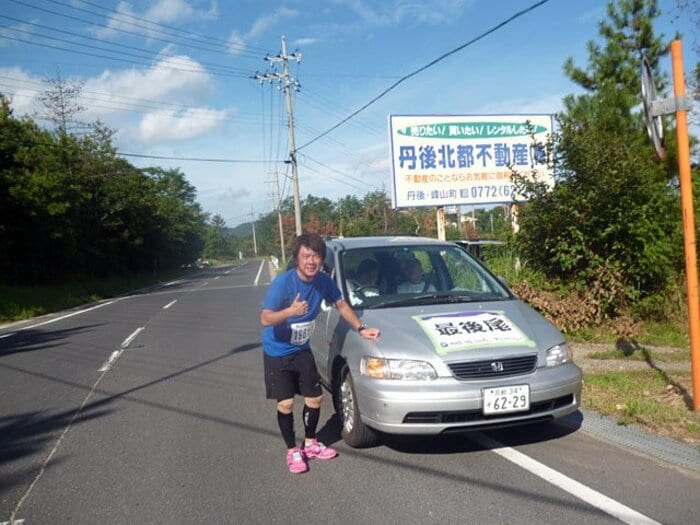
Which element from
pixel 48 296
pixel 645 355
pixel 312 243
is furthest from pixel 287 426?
pixel 48 296

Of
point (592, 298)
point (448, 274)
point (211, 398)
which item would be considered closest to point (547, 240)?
point (592, 298)

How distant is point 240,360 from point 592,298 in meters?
5.27

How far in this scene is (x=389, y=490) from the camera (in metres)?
3.93

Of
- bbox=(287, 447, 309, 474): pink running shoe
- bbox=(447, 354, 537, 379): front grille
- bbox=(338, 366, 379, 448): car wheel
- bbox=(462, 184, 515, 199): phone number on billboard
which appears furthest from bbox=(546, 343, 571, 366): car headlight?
bbox=(462, 184, 515, 199): phone number on billboard

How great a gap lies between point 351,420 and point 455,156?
10.3m

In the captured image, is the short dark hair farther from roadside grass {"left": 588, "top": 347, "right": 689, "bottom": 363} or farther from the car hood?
roadside grass {"left": 588, "top": 347, "right": 689, "bottom": 363}

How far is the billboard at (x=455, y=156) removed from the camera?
13.7 metres

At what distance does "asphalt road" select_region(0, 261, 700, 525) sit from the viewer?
363cm

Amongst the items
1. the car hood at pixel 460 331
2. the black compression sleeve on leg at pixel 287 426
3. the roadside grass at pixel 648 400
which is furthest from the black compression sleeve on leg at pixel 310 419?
the roadside grass at pixel 648 400

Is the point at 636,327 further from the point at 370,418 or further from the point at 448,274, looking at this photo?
the point at 370,418

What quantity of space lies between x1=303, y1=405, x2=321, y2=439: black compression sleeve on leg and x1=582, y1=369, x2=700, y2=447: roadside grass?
253 cm

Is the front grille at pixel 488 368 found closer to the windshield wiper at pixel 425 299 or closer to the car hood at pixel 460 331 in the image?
the car hood at pixel 460 331

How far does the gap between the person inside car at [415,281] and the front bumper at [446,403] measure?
1466mm

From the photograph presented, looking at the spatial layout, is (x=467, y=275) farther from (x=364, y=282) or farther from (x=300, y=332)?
(x=300, y=332)
